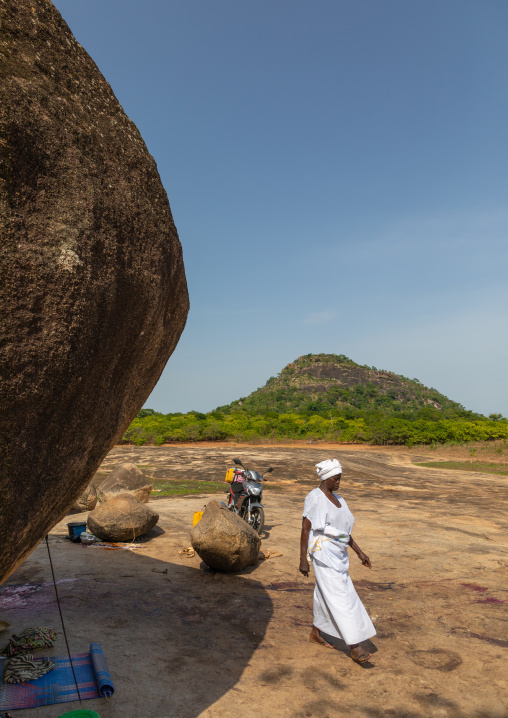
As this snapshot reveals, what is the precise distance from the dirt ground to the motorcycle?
0.62 meters

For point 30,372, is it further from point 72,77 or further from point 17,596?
point 17,596

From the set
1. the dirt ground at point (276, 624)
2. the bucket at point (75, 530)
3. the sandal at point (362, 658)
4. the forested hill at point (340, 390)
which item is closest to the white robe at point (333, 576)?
the sandal at point (362, 658)

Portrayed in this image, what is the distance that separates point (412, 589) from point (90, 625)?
386cm

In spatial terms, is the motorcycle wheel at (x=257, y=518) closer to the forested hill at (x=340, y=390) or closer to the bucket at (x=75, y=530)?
the bucket at (x=75, y=530)

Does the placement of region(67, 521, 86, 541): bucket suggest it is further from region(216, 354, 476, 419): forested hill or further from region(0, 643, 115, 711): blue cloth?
region(216, 354, 476, 419): forested hill

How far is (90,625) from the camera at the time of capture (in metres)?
4.75

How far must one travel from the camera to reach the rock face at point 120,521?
788 cm

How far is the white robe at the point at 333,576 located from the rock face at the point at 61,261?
2426 millimetres

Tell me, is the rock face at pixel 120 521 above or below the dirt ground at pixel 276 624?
above

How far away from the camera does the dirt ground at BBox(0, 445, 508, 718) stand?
11.9 ft

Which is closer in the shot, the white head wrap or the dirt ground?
the dirt ground

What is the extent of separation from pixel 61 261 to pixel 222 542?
511 cm

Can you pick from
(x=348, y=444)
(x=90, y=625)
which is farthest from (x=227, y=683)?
(x=348, y=444)

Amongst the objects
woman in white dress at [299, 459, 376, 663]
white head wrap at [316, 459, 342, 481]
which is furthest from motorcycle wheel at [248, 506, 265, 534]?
white head wrap at [316, 459, 342, 481]
